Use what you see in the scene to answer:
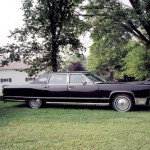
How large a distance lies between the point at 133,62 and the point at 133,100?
28206mm

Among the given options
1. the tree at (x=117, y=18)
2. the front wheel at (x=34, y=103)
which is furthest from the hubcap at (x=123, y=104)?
the tree at (x=117, y=18)

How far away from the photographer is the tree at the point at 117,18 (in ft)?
57.4

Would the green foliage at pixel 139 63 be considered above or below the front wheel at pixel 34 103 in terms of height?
above

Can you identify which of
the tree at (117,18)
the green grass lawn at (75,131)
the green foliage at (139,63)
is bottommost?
the green grass lawn at (75,131)

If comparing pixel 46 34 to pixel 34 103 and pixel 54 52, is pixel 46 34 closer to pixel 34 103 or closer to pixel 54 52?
pixel 54 52

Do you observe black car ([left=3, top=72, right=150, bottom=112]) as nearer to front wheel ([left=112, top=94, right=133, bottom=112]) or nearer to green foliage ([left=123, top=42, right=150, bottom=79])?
front wheel ([left=112, top=94, right=133, bottom=112])

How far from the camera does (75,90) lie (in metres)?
11.6

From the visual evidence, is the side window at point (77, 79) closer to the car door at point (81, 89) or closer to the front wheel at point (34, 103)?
the car door at point (81, 89)

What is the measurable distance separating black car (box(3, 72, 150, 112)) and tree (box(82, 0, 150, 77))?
711 centimetres

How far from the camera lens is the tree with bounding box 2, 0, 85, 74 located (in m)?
16.8

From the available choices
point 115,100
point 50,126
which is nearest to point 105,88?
point 115,100

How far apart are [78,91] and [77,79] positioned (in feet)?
1.71

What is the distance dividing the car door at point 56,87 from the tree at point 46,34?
492 centimetres

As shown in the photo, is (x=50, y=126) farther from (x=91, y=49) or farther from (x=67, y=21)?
(x=91, y=49)
